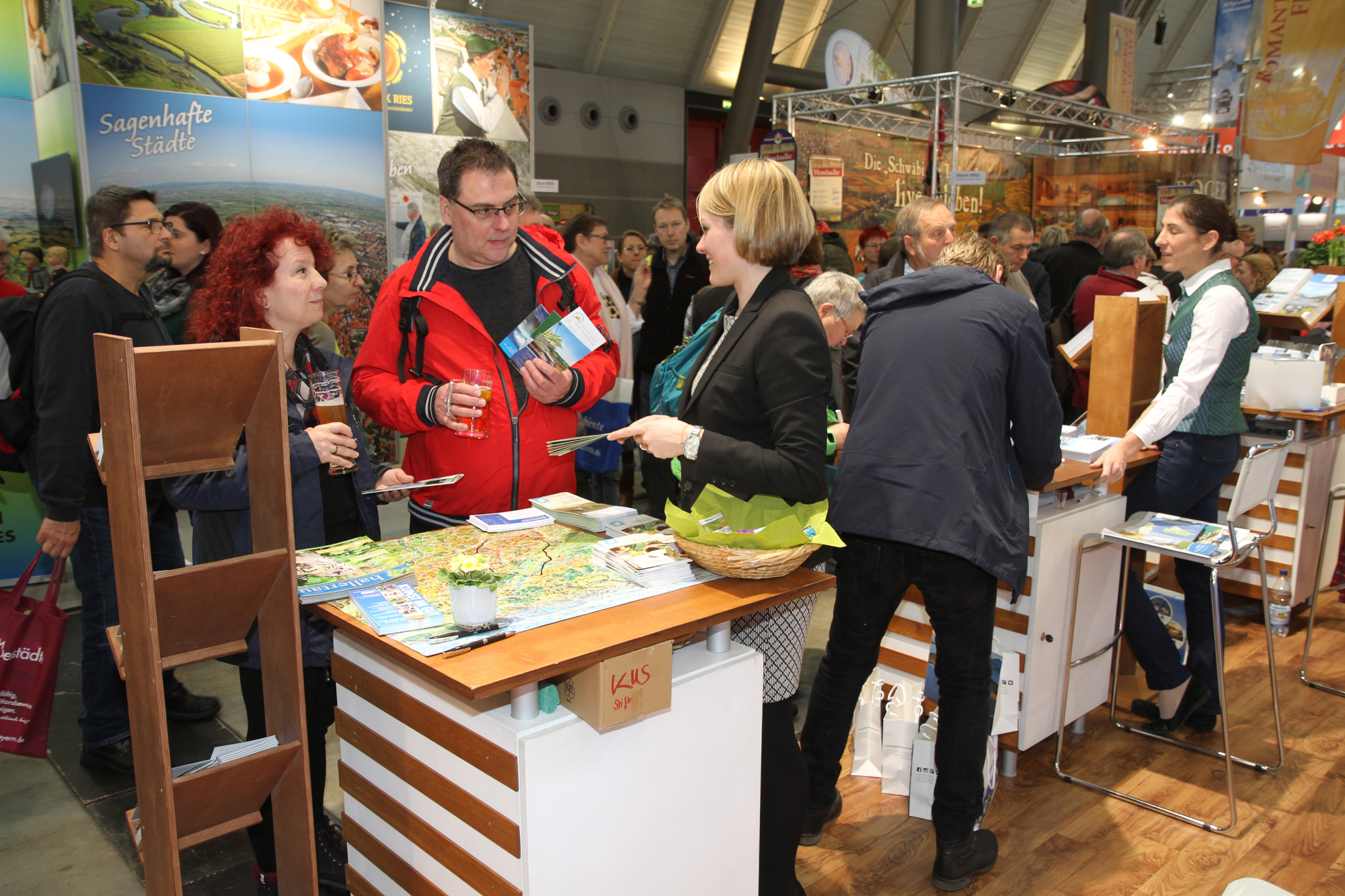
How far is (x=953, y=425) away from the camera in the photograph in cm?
215

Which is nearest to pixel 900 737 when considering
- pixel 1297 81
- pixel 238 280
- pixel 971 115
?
pixel 238 280

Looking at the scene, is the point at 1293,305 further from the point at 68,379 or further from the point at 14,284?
the point at 14,284

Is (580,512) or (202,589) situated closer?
(202,589)

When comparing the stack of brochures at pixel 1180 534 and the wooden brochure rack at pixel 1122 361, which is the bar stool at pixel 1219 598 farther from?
the wooden brochure rack at pixel 1122 361

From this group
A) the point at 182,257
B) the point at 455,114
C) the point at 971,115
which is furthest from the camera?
the point at 971,115

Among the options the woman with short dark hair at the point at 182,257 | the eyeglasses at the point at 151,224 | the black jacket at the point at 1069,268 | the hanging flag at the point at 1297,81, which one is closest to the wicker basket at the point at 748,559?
the eyeglasses at the point at 151,224

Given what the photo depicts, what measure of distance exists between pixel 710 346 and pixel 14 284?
4196 mm

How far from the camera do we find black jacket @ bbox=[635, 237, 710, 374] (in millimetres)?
5062

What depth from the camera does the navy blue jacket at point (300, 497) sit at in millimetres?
1880

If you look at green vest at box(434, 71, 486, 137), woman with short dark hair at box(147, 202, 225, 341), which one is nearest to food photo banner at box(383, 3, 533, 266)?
green vest at box(434, 71, 486, 137)

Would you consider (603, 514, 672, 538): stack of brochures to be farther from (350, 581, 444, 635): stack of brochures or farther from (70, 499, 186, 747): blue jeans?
(70, 499, 186, 747): blue jeans

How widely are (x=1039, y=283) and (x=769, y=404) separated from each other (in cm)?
458

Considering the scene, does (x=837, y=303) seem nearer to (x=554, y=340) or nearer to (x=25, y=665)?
(x=554, y=340)

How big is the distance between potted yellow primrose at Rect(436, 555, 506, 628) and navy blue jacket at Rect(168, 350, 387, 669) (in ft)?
1.30
